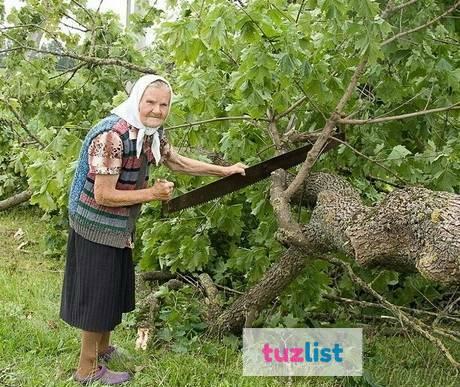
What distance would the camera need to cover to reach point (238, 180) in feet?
12.1

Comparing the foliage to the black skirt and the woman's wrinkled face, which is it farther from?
the black skirt

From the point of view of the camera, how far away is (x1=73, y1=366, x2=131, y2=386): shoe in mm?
3441

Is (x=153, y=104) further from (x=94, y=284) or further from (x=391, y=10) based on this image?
(x=391, y=10)

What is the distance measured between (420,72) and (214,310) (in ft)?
6.32

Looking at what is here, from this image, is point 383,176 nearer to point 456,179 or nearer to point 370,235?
point 456,179

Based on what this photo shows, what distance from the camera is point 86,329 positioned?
334 centimetres

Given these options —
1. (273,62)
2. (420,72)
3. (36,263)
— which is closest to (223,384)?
(273,62)

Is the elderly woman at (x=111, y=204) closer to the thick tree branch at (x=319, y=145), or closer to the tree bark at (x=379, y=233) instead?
the thick tree branch at (x=319, y=145)

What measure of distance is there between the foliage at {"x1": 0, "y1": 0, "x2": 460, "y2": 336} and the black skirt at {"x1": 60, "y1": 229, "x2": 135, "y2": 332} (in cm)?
65

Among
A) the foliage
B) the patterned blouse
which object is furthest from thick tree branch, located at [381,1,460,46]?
the patterned blouse

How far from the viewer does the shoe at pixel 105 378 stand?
11.3 ft

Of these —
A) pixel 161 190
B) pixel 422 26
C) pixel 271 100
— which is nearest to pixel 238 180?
pixel 271 100

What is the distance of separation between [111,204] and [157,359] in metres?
1.13

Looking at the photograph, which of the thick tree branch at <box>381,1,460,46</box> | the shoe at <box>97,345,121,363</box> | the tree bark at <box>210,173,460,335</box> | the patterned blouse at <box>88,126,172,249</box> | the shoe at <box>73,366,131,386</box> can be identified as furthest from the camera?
the shoe at <box>97,345,121,363</box>
